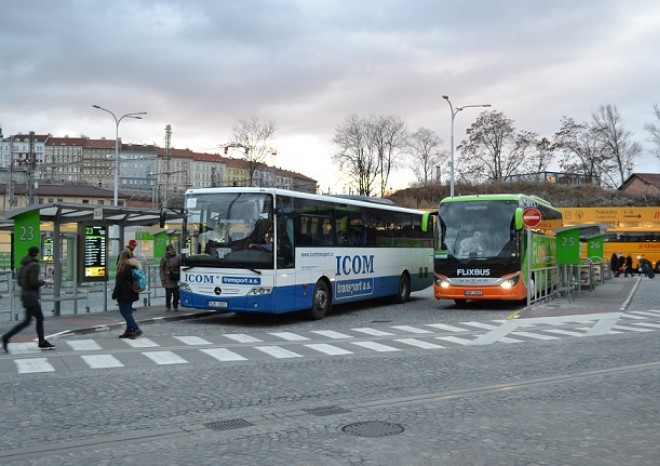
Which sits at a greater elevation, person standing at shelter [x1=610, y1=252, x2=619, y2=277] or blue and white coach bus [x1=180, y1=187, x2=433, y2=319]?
blue and white coach bus [x1=180, y1=187, x2=433, y2=319]

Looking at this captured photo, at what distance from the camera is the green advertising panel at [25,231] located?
15961 mm

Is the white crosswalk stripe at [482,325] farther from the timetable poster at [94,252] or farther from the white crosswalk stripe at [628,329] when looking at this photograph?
the timetable poster at [94,252]

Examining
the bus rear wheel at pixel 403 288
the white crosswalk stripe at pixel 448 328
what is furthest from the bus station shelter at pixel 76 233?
the bus rear wheel at pixel 403 288

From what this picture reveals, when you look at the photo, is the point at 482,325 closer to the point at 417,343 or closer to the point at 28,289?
the point at 417,343

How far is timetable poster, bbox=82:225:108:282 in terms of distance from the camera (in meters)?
18.4

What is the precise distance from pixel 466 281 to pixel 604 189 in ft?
236

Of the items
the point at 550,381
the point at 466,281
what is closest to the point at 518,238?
the point at 466,281

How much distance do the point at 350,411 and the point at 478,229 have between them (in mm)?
13948

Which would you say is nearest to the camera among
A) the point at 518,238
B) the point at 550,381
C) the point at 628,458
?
the point at 628,458

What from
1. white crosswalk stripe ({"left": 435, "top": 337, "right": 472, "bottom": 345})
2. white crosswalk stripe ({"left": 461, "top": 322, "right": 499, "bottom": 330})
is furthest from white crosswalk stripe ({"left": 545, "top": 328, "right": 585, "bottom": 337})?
white crosswalk stripe ({"left": 435, "top": 337, "right": 472, "bottom": 345})

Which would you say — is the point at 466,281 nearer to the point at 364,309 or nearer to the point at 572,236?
the point at 364,309

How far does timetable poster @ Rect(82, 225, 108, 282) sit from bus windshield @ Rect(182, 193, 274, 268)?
3061 mm

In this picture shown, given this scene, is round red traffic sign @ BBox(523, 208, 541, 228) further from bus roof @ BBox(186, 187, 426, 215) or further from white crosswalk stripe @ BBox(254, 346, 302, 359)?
white crosswalk stripe @ BBox(254, 346, 302, 359)

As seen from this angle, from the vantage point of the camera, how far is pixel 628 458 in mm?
5898
